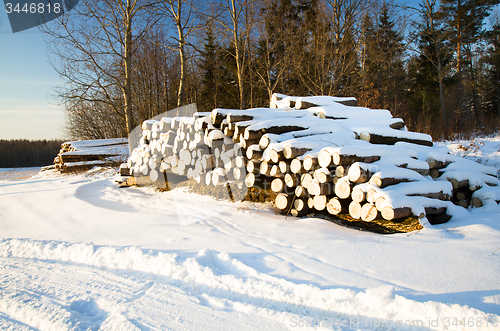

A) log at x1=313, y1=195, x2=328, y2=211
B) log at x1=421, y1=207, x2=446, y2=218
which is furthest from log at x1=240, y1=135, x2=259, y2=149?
log at x1=421, y1=207, x2=446, y2=218

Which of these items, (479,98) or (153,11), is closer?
(153,11)

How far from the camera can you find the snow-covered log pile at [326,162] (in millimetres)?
3557

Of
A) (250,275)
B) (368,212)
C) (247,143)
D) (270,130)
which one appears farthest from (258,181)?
(250,275)

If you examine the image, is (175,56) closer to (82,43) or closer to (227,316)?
(82,43)

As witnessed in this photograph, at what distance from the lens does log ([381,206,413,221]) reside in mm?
3162

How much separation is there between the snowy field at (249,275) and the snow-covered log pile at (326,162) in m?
0.37

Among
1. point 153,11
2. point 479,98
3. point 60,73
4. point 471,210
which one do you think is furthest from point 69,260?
point 479,98

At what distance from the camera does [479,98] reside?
23391mm

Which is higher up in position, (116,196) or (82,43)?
(82,43)

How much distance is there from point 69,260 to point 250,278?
89.6 inches

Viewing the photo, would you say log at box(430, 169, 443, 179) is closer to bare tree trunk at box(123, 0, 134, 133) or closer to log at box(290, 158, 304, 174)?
log at box(290, 158, 304, 174)

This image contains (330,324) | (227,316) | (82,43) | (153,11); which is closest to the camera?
(330,324)

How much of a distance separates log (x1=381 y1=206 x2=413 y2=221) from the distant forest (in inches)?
1489

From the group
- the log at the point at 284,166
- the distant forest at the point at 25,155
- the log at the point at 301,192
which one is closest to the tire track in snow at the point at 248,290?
the log at the point at 301,192
